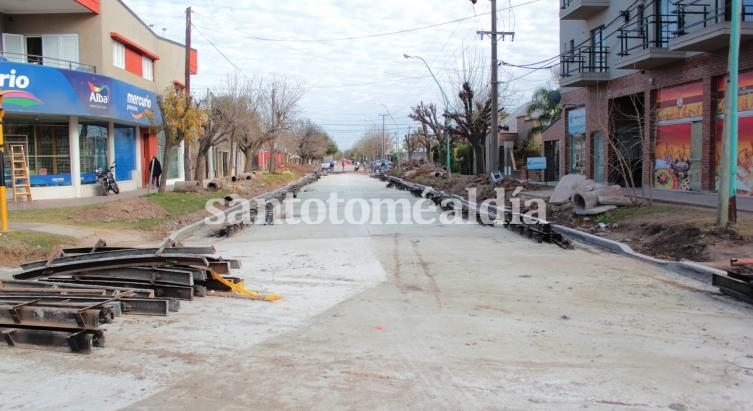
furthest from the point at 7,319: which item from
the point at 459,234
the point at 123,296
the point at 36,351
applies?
the point at 459,234

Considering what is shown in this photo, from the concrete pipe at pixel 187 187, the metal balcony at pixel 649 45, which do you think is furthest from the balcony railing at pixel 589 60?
the concrete pipe at pixel 187 187

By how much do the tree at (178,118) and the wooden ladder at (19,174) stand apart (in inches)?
182

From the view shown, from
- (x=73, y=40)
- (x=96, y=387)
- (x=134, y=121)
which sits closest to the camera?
(x=96, y=387)

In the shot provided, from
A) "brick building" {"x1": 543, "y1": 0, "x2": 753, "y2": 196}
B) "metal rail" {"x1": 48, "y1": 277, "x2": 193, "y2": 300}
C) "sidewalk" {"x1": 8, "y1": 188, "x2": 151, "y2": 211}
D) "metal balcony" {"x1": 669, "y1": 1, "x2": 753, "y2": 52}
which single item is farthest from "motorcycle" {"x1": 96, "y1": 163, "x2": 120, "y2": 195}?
"metal balcony" {"x1": 669, "y1": 1, "x2": 753, "y2": 52}

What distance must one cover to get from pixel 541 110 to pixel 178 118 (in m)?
36.0

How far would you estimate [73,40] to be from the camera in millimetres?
25375

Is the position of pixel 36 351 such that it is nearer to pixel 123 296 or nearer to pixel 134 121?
pixel 123 296

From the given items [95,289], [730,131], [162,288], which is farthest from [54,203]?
[730,131]

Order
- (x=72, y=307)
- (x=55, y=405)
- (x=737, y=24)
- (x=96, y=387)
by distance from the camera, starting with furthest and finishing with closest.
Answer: (x=737, y=24), (x=72, y=307), (x=96, y=387), (x=55, y=405)

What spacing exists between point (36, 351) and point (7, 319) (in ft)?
2.05

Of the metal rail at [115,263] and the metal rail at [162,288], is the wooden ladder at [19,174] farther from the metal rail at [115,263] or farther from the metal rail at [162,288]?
the metal rail at [162,288]

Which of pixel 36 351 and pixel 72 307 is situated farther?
pixel 72 307

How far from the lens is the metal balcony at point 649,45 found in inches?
835

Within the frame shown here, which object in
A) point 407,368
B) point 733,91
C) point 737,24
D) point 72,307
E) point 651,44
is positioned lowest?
point 407,368
